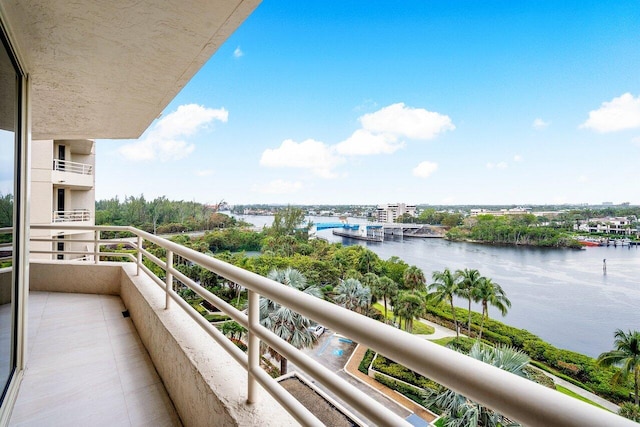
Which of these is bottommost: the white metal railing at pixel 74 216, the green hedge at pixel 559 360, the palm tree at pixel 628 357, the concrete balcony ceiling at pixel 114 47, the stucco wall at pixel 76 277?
the green hedge at pixel 559 360

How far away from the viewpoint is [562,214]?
24.0m

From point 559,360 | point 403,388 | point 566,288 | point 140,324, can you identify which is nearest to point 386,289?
point 403,388

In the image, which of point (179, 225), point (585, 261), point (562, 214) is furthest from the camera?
point (179, 225)

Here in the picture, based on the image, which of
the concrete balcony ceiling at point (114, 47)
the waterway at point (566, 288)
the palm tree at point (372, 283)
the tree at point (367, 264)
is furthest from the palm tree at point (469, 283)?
the concrete balcony ceiling at point (114, 47)

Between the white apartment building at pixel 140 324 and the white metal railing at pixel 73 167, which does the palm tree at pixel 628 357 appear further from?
the white metal railing at pixel 73 167

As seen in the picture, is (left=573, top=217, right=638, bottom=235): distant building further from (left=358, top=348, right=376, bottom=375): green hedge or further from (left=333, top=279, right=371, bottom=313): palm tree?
(left=358, top=348, right=376, bottom=375): green hedge

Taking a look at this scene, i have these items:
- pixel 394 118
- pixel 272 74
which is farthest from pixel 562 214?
pixel 272 74

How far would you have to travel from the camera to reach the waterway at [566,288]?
76.4 ft

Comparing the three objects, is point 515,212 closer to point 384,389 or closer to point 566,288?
point 566,288

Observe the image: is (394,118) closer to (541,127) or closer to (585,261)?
(541,127)

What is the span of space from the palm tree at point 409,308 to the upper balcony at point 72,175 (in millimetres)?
20219

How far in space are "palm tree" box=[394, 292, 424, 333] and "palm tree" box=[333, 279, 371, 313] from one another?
239cm

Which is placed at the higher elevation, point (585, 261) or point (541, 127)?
point (541, 127)

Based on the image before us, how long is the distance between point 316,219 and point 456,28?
33866mm
